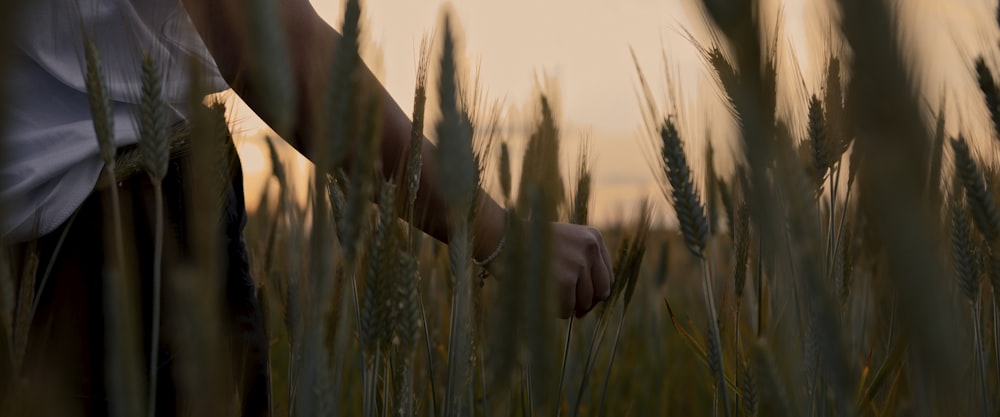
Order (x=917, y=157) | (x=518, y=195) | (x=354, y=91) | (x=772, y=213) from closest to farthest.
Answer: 1. (x=917, y=157)
2. (x=772, y=213)
3. (x=354, y=91)
4. (x=518, y=195)

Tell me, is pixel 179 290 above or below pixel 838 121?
below

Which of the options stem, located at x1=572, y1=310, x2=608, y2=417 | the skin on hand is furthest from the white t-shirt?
stem, located at x1=572, y1=310, x2=608, y2=417

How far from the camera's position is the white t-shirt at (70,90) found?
0.89 meters

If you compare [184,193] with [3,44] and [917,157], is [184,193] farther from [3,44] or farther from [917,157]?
[917,157]

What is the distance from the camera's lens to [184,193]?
1113mm

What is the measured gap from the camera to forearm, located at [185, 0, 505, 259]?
36.0 inches

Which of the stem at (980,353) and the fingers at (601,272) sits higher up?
the fingers at (601,272)

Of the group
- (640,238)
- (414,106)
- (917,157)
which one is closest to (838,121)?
(640,238)

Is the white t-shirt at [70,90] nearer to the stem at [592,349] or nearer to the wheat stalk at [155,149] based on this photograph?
the wheat stalk at [155,149]

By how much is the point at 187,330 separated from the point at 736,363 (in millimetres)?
844

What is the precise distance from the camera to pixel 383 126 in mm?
1062

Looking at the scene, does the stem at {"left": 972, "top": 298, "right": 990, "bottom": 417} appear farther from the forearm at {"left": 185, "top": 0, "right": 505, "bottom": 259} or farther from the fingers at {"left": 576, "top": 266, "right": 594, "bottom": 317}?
the forearm at {"left": 185, "top": 0, "right": 505, "bottom": 259}

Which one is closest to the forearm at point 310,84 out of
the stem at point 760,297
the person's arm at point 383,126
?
the person's arm at point 383,126

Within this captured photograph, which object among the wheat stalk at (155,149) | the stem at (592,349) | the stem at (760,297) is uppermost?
the wheat stalk at (155,149)
